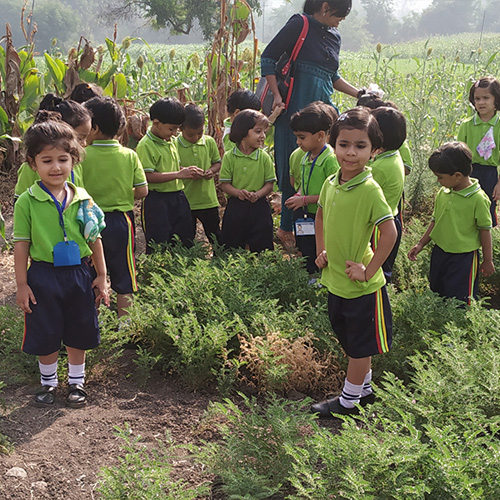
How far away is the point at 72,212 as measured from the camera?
284 cm

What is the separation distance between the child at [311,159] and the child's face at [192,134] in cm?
72

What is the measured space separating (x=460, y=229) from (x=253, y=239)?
1522 millimetres

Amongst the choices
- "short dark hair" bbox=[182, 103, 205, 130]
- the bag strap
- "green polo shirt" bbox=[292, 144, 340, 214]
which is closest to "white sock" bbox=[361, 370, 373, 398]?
"green polo shirt" bbox=[292, 144, 340, 214]

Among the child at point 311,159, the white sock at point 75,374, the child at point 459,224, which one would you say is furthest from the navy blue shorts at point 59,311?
the child at point 459,224

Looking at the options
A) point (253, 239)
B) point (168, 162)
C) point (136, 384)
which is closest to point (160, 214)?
point (168, 162)

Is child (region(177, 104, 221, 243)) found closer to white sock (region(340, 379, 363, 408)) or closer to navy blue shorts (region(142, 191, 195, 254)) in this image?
navy blue shorts (region(142, 191, 195, 254))

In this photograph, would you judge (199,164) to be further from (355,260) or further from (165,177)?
(355,260)

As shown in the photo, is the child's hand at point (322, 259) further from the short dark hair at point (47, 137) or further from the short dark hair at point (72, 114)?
the short dark hair at point (72, 114)

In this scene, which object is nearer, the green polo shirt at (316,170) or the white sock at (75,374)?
the white sock at (75,374)

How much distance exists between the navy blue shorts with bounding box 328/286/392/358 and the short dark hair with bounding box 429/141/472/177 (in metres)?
1.13

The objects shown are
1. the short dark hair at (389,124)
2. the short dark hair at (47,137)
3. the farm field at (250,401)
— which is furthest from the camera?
the short dark hair at (389,124)

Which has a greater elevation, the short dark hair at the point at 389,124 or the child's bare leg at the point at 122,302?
the short dark hair at the point at 389,124

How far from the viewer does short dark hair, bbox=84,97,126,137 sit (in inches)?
139

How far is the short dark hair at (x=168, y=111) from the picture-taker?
159 inches
